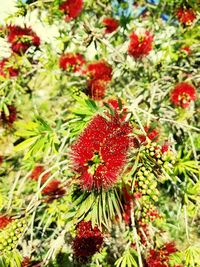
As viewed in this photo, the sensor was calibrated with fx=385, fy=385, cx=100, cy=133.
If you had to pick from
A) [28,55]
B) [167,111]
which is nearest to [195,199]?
[167,111]

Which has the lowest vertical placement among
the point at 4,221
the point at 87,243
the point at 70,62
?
the point at 87,243

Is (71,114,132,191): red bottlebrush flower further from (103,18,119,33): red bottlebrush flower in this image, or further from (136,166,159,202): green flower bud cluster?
(103,18,119,33): red bottlebrush flower

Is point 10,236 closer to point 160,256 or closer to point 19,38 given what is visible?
point 160,256

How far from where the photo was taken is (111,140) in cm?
128

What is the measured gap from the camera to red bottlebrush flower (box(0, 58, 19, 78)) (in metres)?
2.90

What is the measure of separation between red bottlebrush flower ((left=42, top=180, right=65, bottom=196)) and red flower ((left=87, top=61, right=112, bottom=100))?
732 millimetres

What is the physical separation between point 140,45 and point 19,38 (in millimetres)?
873

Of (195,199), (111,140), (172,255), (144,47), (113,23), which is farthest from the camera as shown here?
(113,23)

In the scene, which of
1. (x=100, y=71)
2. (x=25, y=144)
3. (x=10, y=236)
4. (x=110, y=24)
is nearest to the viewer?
(x=10, y=236)

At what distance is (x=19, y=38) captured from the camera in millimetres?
2775

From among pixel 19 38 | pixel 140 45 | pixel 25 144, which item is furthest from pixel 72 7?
pixel 25 144

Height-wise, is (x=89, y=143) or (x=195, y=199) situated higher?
(x=89, y=143)

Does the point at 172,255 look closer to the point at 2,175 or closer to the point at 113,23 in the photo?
the point at 2,175

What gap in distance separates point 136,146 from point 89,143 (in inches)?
8.1
